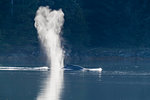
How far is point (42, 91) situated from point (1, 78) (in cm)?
747

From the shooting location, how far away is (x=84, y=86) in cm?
3284

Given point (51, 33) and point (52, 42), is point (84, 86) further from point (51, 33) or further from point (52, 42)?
point (51, 33)

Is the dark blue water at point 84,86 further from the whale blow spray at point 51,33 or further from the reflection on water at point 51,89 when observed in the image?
the whale blow spray at point 51,33

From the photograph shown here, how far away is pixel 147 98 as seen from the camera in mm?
27500

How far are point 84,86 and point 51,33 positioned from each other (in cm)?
2389

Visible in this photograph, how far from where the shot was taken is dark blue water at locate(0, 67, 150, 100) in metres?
28.0

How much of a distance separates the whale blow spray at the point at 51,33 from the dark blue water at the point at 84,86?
931 centimetres

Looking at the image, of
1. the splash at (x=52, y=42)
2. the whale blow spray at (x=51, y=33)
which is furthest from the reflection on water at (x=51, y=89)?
the whale blow spray at (x=51, y=33)

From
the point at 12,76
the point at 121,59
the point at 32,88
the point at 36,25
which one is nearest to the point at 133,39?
the point at 121,59

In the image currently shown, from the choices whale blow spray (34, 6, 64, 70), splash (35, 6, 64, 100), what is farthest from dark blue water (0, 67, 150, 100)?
whale blow spray (34, 6, 64, 70)

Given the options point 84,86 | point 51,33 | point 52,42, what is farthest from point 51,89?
point 51,33

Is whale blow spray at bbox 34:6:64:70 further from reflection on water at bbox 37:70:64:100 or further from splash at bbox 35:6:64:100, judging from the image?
reflection on water at bbox 37:70:64:100

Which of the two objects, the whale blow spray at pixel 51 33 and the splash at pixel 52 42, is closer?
the splash at pixel 52 42

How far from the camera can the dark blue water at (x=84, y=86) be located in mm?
28016
